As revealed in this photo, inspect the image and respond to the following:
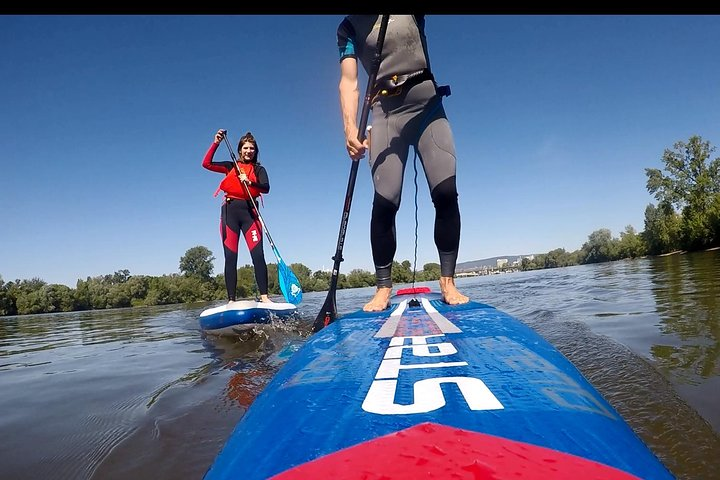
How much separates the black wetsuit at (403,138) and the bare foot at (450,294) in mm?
49

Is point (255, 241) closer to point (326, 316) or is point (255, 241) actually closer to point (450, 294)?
point (326, 316)

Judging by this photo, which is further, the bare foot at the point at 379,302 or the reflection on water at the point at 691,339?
the bare foot at the point at 379,302

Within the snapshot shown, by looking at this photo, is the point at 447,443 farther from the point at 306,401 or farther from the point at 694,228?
the point at 694,228

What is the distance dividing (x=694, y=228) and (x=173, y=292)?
47017mm

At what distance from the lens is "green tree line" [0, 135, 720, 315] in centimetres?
3219

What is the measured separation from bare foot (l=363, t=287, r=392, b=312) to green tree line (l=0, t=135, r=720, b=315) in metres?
24.1

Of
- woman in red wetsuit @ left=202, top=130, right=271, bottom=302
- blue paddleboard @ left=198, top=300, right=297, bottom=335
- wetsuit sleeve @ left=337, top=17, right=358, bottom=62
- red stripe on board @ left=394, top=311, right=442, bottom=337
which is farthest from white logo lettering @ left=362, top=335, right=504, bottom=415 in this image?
woman in red wetsuit @ left=202, top=130, right=271, bottom=302

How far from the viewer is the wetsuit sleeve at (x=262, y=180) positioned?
545cm

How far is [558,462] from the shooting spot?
0.58 meters

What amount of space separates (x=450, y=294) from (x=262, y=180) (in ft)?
12.1

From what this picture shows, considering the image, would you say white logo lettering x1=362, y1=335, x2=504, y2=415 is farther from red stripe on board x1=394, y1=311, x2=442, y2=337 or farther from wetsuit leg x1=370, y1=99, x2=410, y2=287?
wetsuit leg x1=370, y1=99, x2=410, y2=287

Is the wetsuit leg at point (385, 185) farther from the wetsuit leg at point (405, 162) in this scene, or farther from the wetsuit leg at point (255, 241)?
the wetsuit leg at point (255, 241)

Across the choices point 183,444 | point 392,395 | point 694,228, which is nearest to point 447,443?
point 392,395

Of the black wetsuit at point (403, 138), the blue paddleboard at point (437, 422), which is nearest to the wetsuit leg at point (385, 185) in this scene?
the black wetsuit at point (403, 138)
